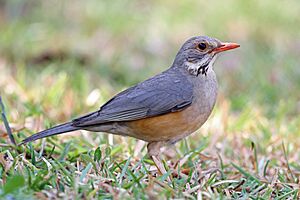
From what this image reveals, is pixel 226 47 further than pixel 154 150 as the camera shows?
Yes

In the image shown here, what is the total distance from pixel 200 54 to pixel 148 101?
0.74m

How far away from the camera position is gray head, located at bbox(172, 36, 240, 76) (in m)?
6.13

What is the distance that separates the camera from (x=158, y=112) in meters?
5.77

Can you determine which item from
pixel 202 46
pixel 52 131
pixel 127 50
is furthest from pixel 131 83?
pixel 52 131

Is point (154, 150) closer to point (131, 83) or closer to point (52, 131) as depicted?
point (52, 131)

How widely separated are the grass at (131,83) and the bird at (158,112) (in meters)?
0.21

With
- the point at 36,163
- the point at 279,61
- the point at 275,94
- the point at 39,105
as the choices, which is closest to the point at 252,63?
the point at 279,61

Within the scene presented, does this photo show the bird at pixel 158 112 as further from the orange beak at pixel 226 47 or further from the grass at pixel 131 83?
the grass at pixel 131 83

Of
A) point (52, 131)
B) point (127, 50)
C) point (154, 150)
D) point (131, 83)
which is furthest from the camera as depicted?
point (127, 50)

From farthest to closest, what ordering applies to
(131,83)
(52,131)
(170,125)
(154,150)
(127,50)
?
(127,50)
(131,83)
(154,150)
(170,125)
(52,131)

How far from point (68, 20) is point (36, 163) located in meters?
6.80

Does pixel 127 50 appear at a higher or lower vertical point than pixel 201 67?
lower

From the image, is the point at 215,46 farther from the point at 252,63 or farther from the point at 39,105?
the point at 252,63

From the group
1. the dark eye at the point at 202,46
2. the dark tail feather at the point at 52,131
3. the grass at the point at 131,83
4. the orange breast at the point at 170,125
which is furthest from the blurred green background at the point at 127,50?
the dark eye at the point at 202,46
